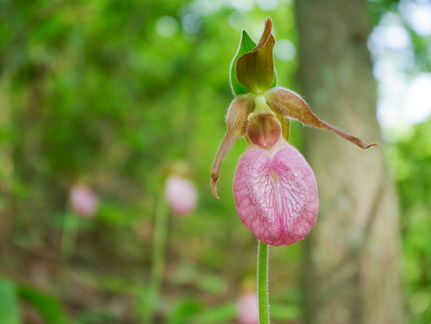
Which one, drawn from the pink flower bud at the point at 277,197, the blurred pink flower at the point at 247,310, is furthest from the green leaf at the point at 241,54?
the blurred pink flower at the point at 247,310

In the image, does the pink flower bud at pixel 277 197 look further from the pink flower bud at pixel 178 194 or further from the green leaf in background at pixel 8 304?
the pink flower bud at pixel 178 194

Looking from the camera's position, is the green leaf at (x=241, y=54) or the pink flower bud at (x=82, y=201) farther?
the pink flower bud at (x=82, y=201)

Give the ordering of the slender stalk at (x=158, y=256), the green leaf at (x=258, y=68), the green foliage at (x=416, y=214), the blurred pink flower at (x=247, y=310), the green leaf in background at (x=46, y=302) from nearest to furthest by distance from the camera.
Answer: the green leaf at (x=258, y=68) < the green leaf in background at (x=46, y=302) < the blurred pink flower at (x=247, y=310) < the slender stalk at (x=158, y=256) < the green foliage at (x=416, y=214)

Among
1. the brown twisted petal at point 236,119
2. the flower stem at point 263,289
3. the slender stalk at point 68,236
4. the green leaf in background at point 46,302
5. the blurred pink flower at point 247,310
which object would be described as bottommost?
the flower stem at point 263,289

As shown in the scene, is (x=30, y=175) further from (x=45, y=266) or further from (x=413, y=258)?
(x=413, y=258)

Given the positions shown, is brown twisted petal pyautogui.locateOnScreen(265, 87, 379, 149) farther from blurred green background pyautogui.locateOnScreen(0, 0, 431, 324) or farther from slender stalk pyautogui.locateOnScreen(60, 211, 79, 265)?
slender stalk pyautogui.locateOnScreen(60, 211, 79, 265)

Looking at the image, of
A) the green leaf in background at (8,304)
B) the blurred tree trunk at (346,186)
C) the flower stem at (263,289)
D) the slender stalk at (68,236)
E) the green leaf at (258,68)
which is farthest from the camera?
the slender stalk at (68,236)

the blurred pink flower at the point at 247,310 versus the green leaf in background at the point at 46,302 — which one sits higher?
the blurred pink flower at the point at 247,310
